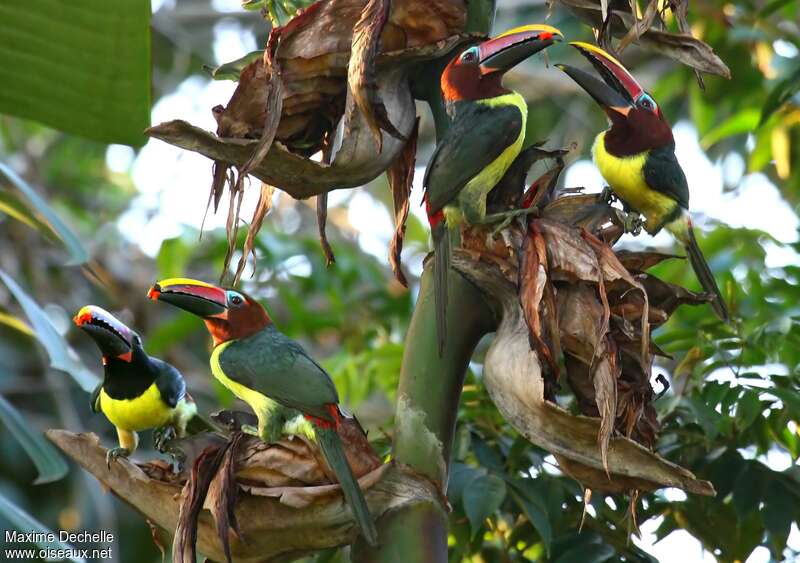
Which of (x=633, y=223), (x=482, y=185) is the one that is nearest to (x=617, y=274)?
(x=482, y=185)

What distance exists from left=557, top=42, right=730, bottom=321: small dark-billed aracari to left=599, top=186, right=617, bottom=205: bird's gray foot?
7 cm

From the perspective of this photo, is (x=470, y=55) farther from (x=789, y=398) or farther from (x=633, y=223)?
(x=789, y=398)

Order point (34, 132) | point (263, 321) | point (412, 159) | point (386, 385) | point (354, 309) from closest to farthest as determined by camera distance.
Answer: point (412, 159)
point (263, 321)
point (386, 385)
point (354, 309)
point (34, 132)

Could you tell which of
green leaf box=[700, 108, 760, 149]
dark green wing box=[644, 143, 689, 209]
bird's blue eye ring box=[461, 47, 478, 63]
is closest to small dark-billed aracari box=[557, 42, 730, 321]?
dark green wing box=[644, 143, 689, 209]

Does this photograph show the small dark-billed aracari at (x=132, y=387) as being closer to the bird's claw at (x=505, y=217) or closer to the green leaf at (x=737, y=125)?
the bird's claw at (x=505, y=217)

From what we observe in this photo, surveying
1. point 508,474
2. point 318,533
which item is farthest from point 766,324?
point 318,533

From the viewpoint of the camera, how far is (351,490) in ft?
4.97

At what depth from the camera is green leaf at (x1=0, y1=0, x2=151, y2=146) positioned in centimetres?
212

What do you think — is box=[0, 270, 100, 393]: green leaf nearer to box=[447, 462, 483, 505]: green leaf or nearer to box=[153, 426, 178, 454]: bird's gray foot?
box=[153, 426, 178, 454]: bird's gray foot

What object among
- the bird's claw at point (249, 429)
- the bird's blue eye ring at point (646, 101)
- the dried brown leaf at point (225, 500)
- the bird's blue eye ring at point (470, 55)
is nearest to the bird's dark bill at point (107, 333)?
the bird's claw at point (249, 429)

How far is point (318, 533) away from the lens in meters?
1.57

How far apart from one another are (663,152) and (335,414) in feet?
2.86

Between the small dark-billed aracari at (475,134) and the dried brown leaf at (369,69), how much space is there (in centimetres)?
21

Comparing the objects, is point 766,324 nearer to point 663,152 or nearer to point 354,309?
point 663,152
